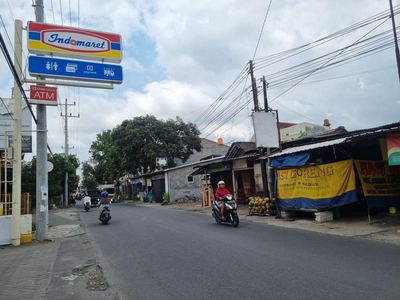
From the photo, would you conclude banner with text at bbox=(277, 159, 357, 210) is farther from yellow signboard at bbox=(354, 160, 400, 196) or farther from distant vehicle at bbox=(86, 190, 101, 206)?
distant vehicle at bbox=(86, 190, 101, 206)

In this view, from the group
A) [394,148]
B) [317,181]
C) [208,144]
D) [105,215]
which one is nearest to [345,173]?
[317,181]

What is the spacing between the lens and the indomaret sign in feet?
36.9

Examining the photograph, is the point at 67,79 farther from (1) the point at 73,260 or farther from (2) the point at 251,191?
(2) the point at 251,191

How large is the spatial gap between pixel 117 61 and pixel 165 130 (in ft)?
89.7

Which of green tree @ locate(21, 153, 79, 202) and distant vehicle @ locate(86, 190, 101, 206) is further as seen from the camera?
distant vehicle @ locate(86, 190, 101, 206)

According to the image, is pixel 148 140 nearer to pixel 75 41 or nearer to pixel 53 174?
pixel 53 174

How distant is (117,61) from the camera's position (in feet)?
41.1

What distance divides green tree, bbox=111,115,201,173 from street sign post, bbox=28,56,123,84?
26304mm

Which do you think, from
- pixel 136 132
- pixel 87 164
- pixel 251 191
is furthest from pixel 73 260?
pixel 87 164

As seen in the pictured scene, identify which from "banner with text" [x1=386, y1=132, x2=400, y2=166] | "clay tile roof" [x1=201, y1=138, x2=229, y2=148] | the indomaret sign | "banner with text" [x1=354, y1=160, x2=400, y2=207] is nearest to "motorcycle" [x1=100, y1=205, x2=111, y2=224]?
the indomaret sign

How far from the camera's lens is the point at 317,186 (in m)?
12.7

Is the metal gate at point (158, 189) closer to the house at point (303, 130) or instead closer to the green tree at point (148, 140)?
the green tree at point (148, 140)

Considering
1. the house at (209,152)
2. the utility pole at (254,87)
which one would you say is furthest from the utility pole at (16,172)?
the house at (209,152)

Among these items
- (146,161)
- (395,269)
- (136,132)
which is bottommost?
(395,269)
